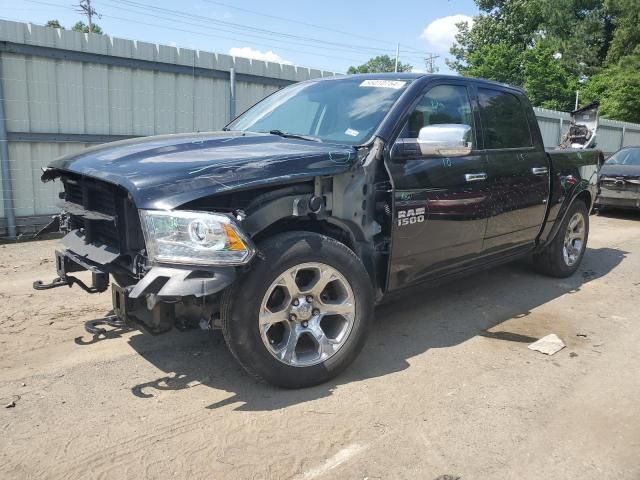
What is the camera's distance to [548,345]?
13.5ft

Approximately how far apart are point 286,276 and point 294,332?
37 centimetres

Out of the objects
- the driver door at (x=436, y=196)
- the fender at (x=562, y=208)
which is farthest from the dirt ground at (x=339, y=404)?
the fender at (x=562, y=208)

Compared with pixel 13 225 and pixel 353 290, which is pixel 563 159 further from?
pixel 13 225

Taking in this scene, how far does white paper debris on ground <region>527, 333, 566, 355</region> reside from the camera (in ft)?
13.2

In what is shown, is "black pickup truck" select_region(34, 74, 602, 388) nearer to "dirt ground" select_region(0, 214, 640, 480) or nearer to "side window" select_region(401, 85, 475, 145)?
"side window" select_region(401, 85, 475, 145)

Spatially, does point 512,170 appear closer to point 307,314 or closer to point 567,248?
point 567,248

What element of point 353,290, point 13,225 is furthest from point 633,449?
point 13,225

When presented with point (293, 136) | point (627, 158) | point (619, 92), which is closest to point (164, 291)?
point (293, 136)

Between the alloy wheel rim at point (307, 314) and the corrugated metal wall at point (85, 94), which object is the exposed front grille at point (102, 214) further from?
the corrugated metal wall at point (85, 94)

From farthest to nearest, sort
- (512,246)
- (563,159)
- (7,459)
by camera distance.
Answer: (563,159), (512,246), (7,459)

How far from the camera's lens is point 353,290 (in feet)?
10.8

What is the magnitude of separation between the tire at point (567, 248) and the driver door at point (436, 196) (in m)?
1.77

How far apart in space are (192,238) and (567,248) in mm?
4736

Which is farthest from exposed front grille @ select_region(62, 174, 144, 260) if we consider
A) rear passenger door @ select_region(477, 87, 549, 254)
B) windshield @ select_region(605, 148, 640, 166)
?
windshield @ select_region(605, 148, 640, 166)
